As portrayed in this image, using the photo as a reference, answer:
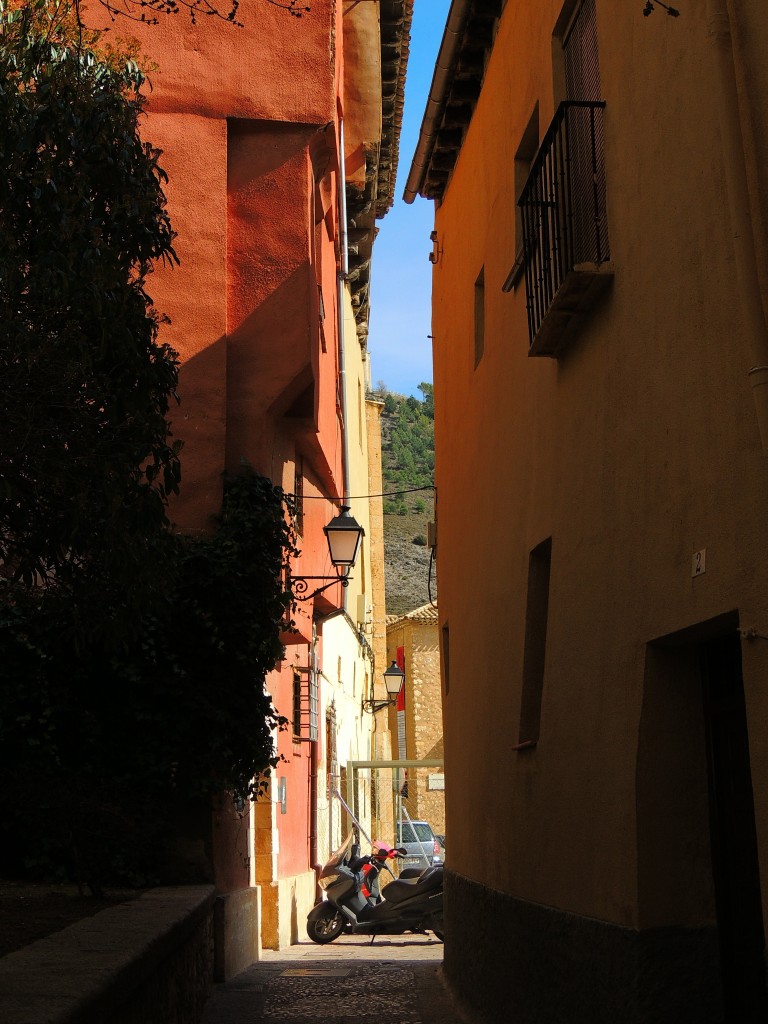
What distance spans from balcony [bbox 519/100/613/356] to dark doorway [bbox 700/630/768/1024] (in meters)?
1.98

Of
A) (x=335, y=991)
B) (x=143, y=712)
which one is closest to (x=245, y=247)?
(x=143, y=712)

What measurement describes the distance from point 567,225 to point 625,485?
188 cm

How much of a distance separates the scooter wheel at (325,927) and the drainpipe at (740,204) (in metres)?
13.8

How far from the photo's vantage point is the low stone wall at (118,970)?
4281 mm

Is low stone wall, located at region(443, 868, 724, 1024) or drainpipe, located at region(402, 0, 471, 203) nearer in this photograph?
low stone wall, located at region(443, 868, 724, 1024)

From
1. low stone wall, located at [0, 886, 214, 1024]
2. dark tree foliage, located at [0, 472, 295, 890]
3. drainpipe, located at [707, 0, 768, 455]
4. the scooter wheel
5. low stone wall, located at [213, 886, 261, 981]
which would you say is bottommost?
the scooter wheel

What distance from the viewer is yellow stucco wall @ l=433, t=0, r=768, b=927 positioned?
15.4 feet

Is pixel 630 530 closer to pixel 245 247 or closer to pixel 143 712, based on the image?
pixel 143 712

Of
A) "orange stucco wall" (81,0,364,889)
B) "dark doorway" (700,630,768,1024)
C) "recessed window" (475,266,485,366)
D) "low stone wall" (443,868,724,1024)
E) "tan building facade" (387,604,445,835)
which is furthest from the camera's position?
"tan building facade" (387,604,445,835)

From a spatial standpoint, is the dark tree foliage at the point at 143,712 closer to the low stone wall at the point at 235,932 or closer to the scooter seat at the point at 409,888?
the low stone wall at the point at 235,932

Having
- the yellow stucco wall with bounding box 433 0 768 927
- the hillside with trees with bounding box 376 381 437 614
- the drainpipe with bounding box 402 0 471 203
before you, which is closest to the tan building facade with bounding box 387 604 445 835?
the hillside with trees with bounding box 376 381 437 614

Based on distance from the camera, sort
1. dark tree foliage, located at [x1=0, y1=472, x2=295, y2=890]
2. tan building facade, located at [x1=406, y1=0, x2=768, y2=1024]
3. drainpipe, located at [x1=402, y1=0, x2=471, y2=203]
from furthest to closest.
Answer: drainpipe, located at [x1=402, y1=0, x2=471, y2=203]
dark tree foliage, located at [x1=0, y1=472, x2=295, y2=890]
tan building facade, located at [x1=406, y1=0, x2=768, y2=1024]

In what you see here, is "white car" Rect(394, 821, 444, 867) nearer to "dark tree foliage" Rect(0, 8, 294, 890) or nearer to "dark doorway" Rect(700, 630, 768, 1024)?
"dark tree foliage" Rect(0, 8, 294, 890)

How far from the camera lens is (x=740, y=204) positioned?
4488mm
